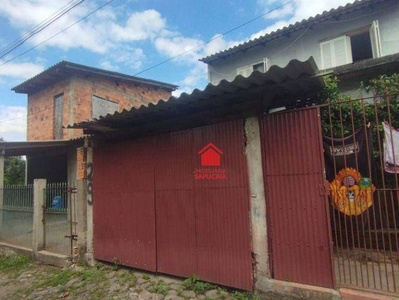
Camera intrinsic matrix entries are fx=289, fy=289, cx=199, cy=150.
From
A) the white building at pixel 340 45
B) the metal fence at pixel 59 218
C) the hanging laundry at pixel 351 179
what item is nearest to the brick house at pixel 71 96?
the white building at pixel 340 45

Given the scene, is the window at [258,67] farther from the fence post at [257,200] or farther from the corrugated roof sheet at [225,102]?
the fence post at [257,200]

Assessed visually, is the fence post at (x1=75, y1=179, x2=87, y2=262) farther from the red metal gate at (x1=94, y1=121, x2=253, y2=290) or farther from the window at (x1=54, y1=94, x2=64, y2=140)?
the window at (x1=54, y1=94, x2=64, y2=140)

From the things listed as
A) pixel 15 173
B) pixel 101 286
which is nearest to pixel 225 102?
pixel 101 286

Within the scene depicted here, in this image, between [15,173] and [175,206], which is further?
[15,173]

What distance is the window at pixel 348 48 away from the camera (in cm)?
1001

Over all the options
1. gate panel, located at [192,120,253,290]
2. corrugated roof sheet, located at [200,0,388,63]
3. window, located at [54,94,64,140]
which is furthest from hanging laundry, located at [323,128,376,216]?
window, located at [54,94,64,140]

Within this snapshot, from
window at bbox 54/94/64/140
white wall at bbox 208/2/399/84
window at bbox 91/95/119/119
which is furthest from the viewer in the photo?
window at bbox 91/95/119/119

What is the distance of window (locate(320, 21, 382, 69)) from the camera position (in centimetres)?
1001

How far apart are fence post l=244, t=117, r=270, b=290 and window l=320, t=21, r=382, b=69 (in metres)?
7.57

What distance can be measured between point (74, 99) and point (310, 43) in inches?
394

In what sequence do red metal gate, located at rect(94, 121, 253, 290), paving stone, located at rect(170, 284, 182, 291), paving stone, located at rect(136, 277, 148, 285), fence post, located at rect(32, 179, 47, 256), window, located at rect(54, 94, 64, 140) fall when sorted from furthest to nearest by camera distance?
window, located at rect(54, 94, 64, 140) → fence post, located at rect(32, 179, 47, 256) → paving stone, located at rect(136, 277, 148, 285) → paving stone, located at rect(170, 284, 182, 291) → red metal gate, located at rect(94, 121, 253, 290)

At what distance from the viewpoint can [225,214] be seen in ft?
15.2

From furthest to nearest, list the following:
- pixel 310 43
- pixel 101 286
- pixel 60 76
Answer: pixel 60 76
pixel 310 43
pixel 101 286

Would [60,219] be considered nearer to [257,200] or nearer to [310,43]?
[257,200]
